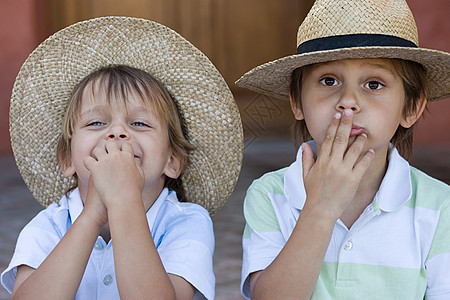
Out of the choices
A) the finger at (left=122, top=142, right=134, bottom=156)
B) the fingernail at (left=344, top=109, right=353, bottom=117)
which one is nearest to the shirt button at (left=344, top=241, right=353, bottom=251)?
the fingernail at (left=344, top=109, right=353, bottom=117)

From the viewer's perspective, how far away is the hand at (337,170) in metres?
1.57

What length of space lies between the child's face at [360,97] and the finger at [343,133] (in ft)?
0.10

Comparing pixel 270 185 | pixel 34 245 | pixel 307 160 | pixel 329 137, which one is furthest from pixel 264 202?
pixel 34 245

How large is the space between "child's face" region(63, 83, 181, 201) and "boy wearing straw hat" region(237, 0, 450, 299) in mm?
322

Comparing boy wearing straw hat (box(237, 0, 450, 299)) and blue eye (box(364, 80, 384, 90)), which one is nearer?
boy wearing straw hat (box(237, 0, 450, 299))

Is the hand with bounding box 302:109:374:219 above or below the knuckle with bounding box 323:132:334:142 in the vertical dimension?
below

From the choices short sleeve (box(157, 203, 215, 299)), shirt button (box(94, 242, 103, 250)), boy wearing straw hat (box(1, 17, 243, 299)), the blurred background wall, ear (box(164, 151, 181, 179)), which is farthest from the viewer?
the blurred background wall

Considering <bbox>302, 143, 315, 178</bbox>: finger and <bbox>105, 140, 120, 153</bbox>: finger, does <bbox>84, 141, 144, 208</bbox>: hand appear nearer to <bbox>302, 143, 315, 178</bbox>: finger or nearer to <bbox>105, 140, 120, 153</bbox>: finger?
<bbox>105, 140, 120, 153</bbox>: finger

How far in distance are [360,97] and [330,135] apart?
0.13 metres

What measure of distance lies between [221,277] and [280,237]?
1.34 metres

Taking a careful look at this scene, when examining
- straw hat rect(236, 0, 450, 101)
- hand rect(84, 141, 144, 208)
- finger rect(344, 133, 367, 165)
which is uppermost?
straw hat rect(236, 0, 450, 101)

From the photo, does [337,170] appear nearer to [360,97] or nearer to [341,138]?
[341,138]

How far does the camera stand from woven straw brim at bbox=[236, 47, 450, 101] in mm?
1600

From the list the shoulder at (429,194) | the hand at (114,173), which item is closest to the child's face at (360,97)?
the shoulder at (429,194)
